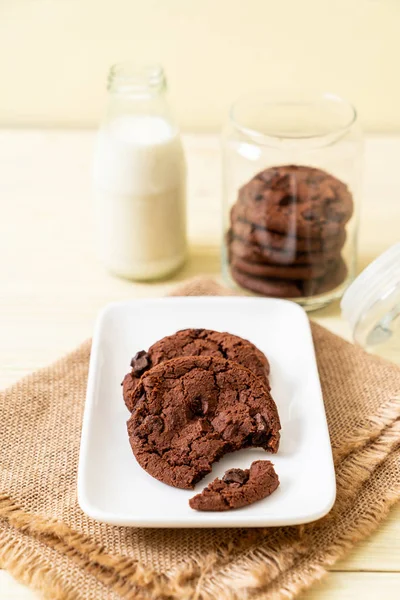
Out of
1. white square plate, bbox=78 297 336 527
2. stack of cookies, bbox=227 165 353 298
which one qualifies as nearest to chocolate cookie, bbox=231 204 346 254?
stack of cookies, bbox=227 165 353 298

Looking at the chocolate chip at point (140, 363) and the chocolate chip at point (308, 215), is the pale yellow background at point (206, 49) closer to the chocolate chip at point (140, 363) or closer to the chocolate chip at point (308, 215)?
the chocolate chip at point (308, 215)

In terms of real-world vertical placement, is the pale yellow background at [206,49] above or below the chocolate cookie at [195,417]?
above

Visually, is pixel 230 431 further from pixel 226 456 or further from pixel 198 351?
pixel 198 351

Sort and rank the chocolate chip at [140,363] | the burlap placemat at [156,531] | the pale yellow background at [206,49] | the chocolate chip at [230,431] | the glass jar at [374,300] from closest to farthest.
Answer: the burlap placemat at [156,531], the chocolate chip at [230,431], the chocolate chip at [140,363], the glass jar at [374,300], the pale yellow background at [206,49]

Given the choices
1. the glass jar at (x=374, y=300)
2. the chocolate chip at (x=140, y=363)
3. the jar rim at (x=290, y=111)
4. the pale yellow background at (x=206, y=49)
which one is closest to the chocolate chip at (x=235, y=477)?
the chocolate chip at (x=140, y=363)

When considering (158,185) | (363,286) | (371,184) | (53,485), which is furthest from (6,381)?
(371,184)

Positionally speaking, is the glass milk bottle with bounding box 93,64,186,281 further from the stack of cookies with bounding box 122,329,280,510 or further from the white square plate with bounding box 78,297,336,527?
the stack of cookies with bounding box 122,329,280,510

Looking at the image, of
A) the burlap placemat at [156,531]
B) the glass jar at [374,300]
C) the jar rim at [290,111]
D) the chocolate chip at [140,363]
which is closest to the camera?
the burlap placemat at [156,531]
